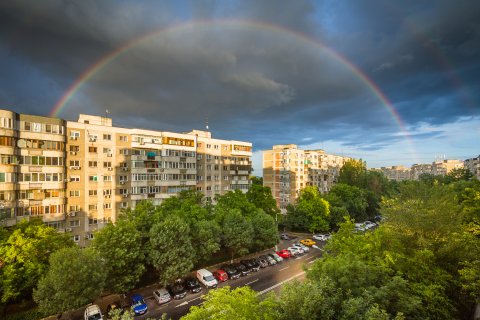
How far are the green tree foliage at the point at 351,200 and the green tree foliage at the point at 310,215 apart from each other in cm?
794

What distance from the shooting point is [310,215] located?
184ft

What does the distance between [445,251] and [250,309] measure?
55.5ft

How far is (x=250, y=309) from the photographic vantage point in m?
13.0

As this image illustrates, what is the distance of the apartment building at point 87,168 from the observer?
30.5 metres

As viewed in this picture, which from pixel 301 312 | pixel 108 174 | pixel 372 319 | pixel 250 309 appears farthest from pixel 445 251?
pixel 108 174

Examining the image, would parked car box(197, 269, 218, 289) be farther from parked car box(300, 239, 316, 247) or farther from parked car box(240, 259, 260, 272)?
parked car box(300, 239, 316, 247)

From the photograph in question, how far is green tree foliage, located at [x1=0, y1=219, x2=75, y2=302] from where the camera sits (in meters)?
21.2

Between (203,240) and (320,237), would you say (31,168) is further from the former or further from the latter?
(320,237)

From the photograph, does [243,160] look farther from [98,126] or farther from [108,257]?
[108,257]

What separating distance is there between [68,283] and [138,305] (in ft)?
24.7

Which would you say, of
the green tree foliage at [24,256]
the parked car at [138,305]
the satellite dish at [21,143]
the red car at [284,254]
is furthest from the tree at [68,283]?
the red car at [284,254]

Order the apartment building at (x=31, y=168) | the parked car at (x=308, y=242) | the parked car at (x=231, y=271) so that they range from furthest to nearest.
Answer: the parked car at (x=308, y=242) → the parked car at (x=231, y=271) → the apartment building at (x=31, y=168)

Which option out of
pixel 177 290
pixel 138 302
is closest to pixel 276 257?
pixel 177 290

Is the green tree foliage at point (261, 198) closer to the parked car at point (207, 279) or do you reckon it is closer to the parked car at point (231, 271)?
the parked car at point (231, 271)
